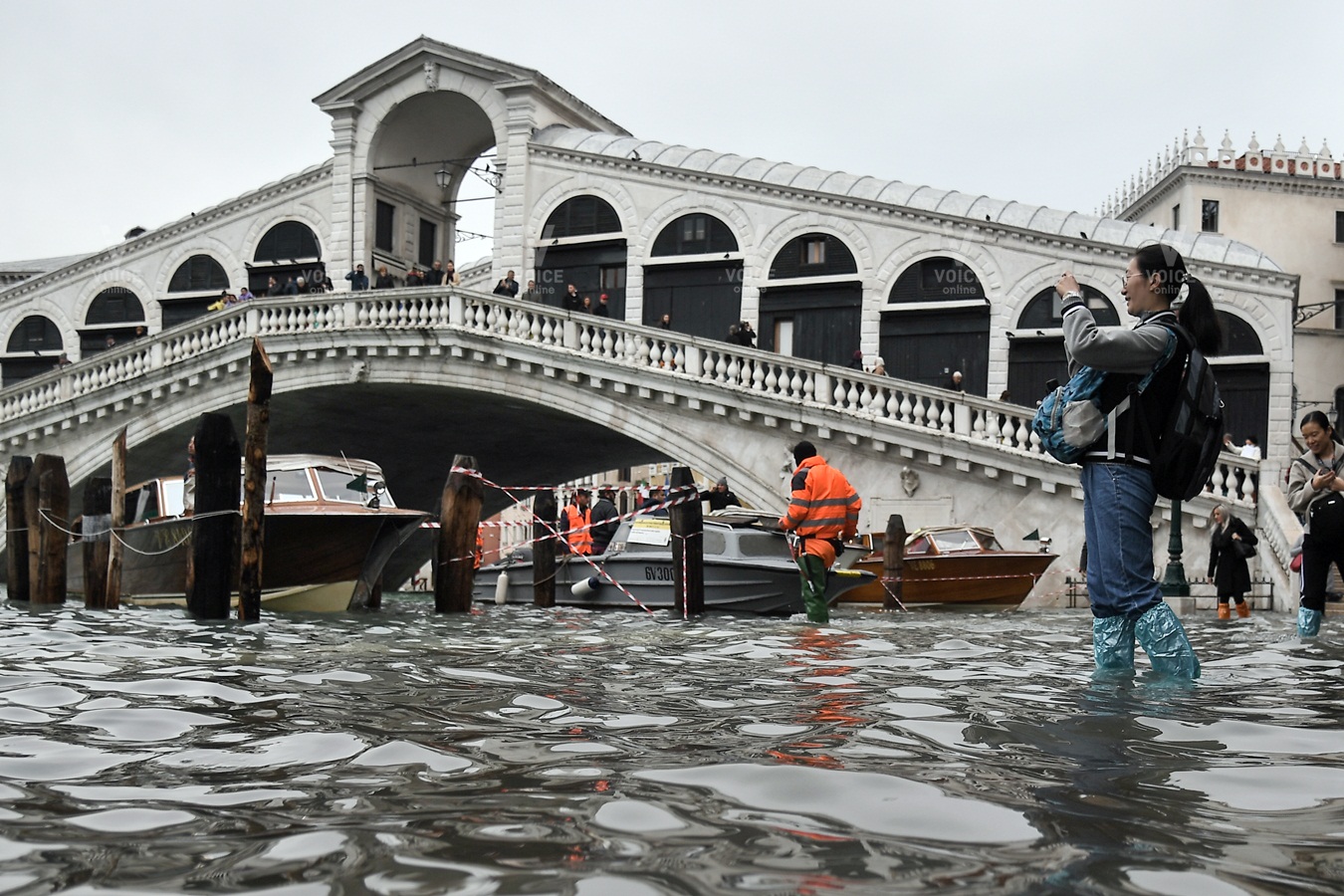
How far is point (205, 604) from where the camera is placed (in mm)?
10500

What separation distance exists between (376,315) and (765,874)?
2213 centimetres

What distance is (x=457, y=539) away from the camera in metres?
13.9

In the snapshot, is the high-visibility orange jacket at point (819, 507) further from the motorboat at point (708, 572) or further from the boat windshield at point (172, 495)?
the boat windshield at point (172, 495)

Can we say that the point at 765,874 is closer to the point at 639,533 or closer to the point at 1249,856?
the point at 1249,856

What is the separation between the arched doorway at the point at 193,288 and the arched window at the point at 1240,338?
20.3 meters

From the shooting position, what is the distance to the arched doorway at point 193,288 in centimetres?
3014

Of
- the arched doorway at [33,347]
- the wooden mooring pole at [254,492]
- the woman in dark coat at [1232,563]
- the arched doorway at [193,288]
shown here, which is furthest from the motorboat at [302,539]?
the arched doorway at [33,347]

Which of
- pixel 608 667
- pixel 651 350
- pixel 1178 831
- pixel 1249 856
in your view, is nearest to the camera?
pixel 1249 856

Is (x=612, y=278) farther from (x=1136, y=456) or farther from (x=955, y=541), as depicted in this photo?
(x=1136, y=456)

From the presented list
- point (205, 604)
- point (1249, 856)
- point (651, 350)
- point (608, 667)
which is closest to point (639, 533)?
point (651, 350)

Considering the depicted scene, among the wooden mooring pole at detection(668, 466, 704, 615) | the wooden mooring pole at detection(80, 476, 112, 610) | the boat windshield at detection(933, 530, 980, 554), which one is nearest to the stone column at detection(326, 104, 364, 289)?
the wooden mooring pole at detection(80, 476, 112, 610)

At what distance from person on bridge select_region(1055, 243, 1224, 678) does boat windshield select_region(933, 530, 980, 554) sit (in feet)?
44.8

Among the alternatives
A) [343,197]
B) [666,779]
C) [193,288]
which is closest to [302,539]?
[666,779]

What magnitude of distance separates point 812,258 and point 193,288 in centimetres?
1430
